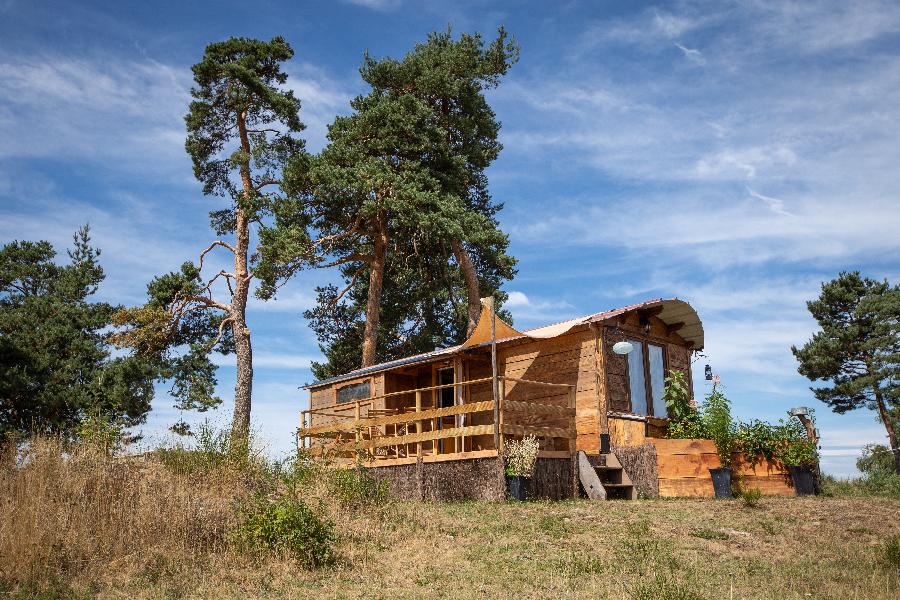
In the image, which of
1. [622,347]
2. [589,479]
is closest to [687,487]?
[589,479]

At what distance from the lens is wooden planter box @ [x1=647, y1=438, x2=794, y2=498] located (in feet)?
51.6

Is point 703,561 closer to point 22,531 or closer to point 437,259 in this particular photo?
point 22,531

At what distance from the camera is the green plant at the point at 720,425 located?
16.4 metres

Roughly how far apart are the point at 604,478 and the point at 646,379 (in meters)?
3.44

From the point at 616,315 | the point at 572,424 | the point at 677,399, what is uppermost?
the point at 616,315

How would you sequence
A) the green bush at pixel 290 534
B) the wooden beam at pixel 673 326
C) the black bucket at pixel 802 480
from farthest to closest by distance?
the wooden beam at pixel 673 326
the black bucket at pixel 802 480
the green bush at pixel 290 534

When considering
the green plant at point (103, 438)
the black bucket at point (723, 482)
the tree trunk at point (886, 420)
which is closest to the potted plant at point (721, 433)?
the black bucket at point (723, 482)

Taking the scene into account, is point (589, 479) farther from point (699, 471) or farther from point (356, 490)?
point (356, 490)

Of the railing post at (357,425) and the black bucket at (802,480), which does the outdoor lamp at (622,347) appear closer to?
the black bucket at (802,480)

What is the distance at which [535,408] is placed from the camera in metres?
15.8

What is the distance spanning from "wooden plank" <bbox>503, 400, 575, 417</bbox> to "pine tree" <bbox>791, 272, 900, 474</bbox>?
68.9ft

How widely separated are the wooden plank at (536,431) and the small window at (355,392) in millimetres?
7482

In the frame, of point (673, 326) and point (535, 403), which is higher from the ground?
point (673, 326)

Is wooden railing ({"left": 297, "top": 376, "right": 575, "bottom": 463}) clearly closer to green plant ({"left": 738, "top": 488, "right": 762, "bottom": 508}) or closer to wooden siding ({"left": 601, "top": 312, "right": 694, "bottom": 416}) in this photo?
wooden siding ({"left": 601, "top": 312, "right": 694, "bottom": 416})
